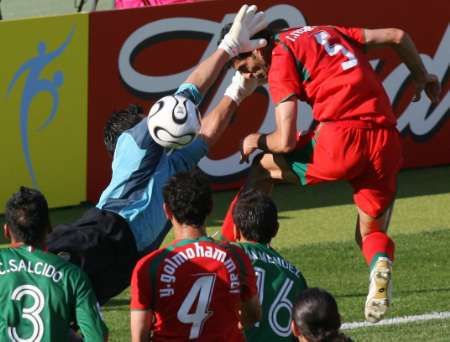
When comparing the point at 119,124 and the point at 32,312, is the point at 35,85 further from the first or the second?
the point at 32,312

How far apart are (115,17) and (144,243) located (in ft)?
18.3

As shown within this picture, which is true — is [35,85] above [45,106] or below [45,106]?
above

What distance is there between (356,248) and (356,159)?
3168mm

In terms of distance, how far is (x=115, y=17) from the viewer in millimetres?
13391

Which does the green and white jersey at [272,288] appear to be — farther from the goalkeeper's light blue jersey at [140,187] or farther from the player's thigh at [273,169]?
the player's thigh at [273,169]

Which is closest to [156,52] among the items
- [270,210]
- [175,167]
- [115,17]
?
[115,17]

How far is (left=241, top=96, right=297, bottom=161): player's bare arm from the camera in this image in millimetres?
9133

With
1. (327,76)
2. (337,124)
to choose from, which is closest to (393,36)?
(327,76)

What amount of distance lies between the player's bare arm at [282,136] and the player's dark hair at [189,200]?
2490 millimetres

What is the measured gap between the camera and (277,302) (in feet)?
23.5

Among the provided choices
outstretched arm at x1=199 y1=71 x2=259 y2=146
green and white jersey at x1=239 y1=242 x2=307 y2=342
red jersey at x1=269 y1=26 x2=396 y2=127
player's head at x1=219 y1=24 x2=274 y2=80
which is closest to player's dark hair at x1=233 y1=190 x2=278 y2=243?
green and white jersey at x1=239 y1=242 x2=307 y2=342

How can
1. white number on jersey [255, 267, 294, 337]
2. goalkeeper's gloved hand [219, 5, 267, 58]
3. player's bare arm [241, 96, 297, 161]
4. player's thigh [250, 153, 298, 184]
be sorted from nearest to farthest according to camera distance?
white number on jersey [255, 267, 294, 337]
goalkeeper's gloved hand [219, 5, 267, 58]
player's bare arm [241, 96, 297, 161]
player's thigh [250, 153, 298, 184]

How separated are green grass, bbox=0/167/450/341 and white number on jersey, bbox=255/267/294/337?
9.21 ft

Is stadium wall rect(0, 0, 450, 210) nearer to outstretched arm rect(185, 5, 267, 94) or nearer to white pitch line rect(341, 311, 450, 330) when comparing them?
white pitch line rect(341, 311, 450, 330)
